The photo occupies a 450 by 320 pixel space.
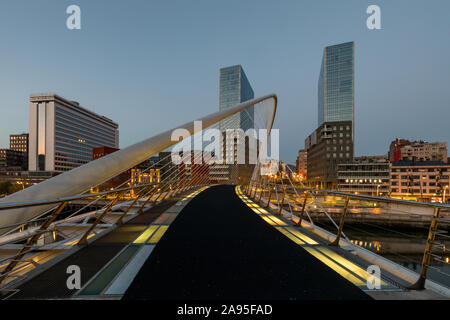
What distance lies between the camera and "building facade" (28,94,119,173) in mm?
70625

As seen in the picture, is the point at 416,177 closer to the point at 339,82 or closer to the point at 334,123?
the point at 334,123

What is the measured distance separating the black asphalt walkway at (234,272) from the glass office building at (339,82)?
81344mm

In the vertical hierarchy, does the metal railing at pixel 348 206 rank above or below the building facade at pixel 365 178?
above

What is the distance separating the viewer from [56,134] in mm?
71000

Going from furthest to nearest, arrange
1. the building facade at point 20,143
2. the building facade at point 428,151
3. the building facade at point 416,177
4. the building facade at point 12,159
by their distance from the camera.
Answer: the building facade at point 20,143, the building facade at point 12,159, the building facade at point 428,151, the building facade at point 416,177

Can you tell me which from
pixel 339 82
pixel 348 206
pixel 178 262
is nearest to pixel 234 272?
pixel 178 262

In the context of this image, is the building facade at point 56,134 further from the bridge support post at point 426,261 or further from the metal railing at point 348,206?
the bridge support post at point 426,261

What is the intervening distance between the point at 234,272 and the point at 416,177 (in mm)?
62708

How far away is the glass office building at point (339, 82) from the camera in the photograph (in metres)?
74.1

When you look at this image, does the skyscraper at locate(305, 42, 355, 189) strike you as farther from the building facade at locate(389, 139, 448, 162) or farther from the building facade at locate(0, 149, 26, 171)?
the building facade at locate(0, 149, 26, 171)

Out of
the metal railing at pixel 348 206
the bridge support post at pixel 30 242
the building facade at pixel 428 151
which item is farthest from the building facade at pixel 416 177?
the bridge support post at pixel 30 242
